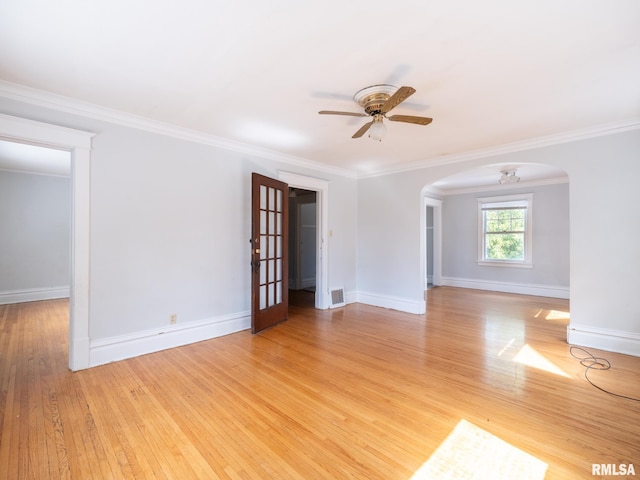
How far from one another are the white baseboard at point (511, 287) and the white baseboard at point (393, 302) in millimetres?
3173

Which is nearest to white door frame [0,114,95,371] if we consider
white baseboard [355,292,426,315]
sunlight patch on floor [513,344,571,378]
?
white baseboard [355,292,426,315]

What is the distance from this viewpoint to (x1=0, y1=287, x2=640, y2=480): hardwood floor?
5.54 feet

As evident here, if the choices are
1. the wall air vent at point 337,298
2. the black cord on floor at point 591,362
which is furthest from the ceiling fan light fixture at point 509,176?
the wall air vent at point 337,298

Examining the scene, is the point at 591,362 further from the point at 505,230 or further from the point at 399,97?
the point at 505,230

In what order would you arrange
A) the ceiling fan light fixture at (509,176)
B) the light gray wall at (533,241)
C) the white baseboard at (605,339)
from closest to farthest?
the white baseboard at (605,339) < the ceiling fan light fixture at (509,176) < the light gray wall at (533,241)

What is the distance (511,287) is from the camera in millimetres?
6848

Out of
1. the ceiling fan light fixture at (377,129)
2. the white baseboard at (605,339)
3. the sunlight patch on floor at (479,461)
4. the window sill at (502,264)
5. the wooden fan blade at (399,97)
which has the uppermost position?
the wooden fan blade at (399,97)

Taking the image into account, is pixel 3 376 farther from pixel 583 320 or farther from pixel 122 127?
pixel 583 320

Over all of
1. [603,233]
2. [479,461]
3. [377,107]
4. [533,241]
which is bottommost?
[479,461]

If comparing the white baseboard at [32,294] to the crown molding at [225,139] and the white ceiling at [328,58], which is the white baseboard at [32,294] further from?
the white ceiling at [328,58]

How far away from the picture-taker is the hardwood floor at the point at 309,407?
1.69 m

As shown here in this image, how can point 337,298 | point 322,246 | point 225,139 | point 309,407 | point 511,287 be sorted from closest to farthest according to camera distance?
point 309,407 → point 225,139 → point 322,246 → point 337,298 → point 511,287

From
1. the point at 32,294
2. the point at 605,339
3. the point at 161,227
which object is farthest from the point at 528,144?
the point at 32,294

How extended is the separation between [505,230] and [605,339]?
406 cm
